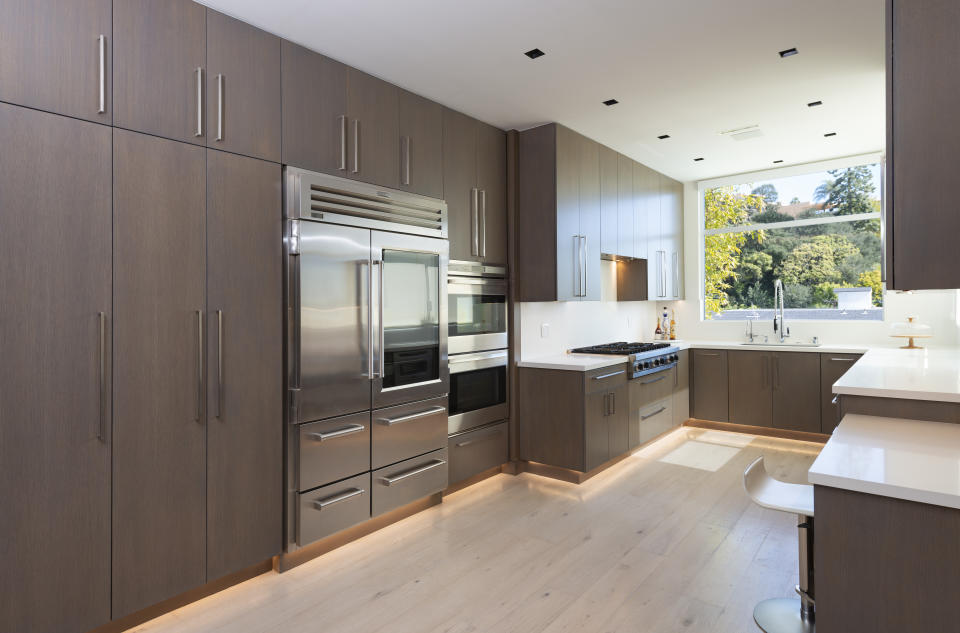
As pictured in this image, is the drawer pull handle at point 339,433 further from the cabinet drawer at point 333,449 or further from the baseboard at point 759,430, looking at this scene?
the baseboard at point 759,430

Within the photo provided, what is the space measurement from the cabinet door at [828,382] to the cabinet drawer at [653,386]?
1280 mm

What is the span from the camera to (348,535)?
3051mm

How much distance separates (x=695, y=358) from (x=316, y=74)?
4580 millimetres

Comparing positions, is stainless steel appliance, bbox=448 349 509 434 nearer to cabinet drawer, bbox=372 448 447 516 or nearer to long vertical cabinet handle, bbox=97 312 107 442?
cabinet drawer, bbox=372 448 447 516

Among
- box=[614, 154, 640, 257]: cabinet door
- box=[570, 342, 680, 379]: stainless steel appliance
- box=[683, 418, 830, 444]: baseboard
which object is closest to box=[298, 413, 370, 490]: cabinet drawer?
box=[570, 342, 680, 379]: stainless steel appliance

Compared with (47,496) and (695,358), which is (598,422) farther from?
(47,496)

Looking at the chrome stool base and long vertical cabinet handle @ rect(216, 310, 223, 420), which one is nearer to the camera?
the chrome stool base

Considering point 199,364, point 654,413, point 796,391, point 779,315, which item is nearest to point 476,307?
point 199,364

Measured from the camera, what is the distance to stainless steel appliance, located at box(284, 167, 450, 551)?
2740 millimetres

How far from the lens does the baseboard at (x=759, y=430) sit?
5.07m

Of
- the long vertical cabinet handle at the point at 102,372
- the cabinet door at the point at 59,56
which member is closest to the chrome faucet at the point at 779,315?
the long vertical cabinet handle at the point at 102,372

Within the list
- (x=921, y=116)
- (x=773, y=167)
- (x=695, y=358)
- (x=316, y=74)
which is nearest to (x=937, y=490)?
(x=921, y=116)

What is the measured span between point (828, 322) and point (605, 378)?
9.64 ft

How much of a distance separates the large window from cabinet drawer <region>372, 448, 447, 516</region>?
4.17 metres
